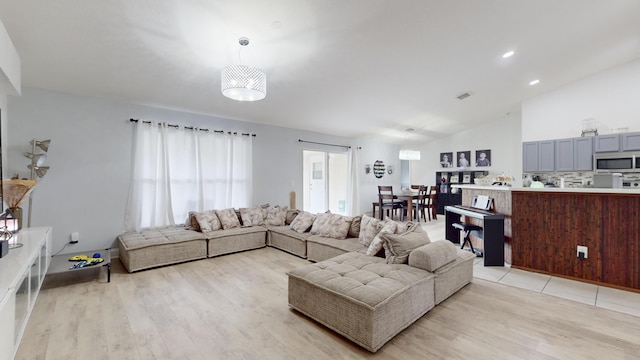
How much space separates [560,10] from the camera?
325 cm

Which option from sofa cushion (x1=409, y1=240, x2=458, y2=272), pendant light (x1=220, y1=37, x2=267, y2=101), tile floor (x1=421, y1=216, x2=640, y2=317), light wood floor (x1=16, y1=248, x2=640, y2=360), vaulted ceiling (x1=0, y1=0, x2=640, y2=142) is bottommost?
tile floor (x1=421, y1=216, x2=640, y2=317)

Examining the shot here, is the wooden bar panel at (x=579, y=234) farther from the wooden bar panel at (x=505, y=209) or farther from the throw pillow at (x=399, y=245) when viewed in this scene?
the throw pillow at (x=399, y=245)

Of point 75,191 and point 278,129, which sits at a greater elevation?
point 278,129

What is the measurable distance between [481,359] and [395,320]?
2.00 feet

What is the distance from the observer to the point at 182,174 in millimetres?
4883

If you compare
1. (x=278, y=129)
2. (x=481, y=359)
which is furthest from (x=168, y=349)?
(x=278, y=129)

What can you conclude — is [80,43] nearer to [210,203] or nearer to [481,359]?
[210,203]

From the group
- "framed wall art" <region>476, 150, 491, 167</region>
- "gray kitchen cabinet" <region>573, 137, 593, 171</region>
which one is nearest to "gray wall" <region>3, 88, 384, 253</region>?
"gray kitchen cabinet" <region>573, 137, 593, 171</region>

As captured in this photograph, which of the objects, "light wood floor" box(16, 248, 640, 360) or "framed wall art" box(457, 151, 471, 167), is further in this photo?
"framed wall art" box(457, 151, 471, 167)

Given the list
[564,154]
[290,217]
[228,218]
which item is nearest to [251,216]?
[228,218]

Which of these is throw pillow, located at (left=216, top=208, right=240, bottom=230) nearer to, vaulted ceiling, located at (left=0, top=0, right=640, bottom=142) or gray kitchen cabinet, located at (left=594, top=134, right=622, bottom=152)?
vaulted ceiling, located at (left=0, top=0, right=640, bottom=142)

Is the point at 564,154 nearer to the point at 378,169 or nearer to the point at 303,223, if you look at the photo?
the point at 378,169

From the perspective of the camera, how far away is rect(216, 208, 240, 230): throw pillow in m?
4.79

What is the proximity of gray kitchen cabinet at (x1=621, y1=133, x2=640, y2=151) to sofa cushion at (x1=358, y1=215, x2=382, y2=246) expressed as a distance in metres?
5.18
